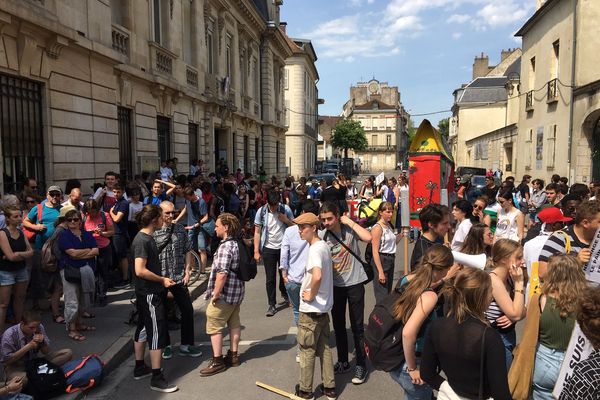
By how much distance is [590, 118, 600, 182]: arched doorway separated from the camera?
1766cm

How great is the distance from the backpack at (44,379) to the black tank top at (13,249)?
1573 millimetres

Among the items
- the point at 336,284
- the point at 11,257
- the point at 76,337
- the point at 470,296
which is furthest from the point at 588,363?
the point at 11,257

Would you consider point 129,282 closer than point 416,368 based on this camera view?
No

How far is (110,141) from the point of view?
10.8 metres

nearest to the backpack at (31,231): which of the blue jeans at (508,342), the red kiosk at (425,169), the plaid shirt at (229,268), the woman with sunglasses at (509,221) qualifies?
the plaid shirt at (229,268)

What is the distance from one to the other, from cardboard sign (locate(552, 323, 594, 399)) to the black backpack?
2.95 ft

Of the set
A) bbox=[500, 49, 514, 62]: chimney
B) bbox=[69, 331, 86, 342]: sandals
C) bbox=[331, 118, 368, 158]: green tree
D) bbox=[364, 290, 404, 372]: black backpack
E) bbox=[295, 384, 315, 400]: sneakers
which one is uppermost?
bbox=[500, 49, 514, 62]: chimney

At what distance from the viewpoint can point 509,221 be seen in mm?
6527

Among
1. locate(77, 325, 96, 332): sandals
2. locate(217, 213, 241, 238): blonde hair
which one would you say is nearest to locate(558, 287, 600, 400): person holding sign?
locate(217, 213, 241, 238): blonde hair

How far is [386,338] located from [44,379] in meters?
3.17

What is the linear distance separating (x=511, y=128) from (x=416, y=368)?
29.6 metres

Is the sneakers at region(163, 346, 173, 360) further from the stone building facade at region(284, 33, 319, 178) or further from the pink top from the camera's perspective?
the stone building facade at region(284, 33, 319, 178)

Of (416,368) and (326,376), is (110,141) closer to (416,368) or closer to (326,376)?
(326,376)

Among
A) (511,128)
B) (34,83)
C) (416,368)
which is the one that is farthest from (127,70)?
(511,128)
